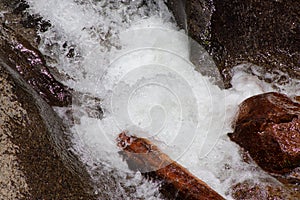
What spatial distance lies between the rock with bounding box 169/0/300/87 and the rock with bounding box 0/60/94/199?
2.63ft

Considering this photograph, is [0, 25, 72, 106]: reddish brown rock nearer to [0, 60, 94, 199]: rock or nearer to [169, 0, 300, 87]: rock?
[0, 60, 94, 199]: rock

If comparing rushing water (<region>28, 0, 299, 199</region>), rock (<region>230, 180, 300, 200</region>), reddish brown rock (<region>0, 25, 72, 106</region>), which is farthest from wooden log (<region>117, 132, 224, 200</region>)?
reddish brown rock (<region>0, 25, 72, 106</region>)

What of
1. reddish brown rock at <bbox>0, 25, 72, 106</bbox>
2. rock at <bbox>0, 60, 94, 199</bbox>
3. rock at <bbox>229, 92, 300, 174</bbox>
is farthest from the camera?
reddish brown rock at <bbox>0, 25, 72, 106</bbox>

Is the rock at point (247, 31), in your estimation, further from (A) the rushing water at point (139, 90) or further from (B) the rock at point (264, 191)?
(B) the rock at point (264, 191)

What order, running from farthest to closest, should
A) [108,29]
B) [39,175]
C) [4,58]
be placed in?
[108,29] → [4,58] → [39,175]

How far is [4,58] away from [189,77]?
0.85 m

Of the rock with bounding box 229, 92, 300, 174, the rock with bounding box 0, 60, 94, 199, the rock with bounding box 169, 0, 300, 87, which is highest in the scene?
the rock with bounding box 169, 0, 300, 87

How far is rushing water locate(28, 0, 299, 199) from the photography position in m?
2.00

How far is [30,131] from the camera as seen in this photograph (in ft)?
6.43

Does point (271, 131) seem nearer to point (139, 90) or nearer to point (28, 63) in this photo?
point (139, 90)

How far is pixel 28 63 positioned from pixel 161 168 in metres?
0.75

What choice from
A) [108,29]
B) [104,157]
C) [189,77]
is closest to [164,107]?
[189,77]

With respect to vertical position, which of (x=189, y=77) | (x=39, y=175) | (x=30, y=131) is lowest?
(x=39, y=175)

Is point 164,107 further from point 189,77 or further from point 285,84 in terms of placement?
point 285,84
